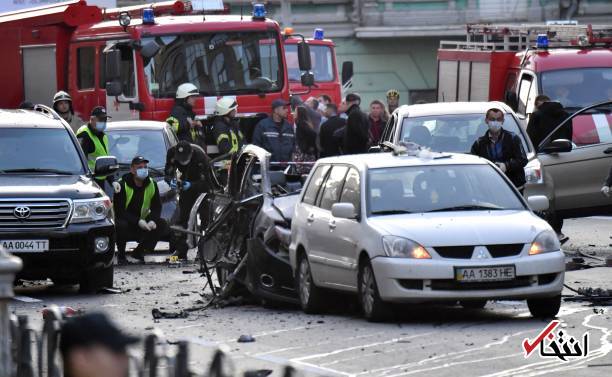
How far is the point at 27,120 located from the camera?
17.2 metres

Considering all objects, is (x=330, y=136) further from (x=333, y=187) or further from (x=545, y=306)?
(x=545, y=306)

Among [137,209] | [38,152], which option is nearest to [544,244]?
[38,152]

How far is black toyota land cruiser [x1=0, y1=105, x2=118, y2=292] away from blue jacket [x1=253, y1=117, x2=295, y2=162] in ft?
16.7

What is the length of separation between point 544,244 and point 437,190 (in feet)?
3.82

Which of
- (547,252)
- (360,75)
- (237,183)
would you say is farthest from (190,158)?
(360,75)

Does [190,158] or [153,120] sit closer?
[190,158]

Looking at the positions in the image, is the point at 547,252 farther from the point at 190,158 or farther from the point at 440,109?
the point at 190,158

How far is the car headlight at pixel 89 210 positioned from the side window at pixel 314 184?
2.24 meters

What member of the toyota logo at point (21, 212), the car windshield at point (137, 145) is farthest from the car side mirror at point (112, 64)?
the toyota logo at point (21, 212)

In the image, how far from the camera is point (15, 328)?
26.7 ft

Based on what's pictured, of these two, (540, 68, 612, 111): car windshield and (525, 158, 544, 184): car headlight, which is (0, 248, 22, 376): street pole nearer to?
(525, 158, 544, 184): car headlight

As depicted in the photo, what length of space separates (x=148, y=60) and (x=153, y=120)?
888 millimetres

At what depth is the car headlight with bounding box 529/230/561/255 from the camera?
506 inches

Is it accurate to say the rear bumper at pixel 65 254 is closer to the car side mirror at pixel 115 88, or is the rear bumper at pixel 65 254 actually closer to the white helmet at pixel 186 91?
the white helmet at pixel 186 91
